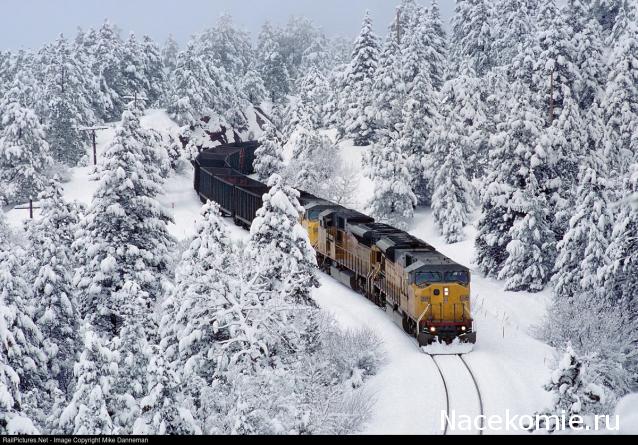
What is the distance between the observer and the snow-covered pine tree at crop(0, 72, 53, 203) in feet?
241

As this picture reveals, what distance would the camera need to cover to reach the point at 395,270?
116 ft

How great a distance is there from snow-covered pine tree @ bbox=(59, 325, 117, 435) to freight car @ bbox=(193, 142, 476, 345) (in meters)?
13.5

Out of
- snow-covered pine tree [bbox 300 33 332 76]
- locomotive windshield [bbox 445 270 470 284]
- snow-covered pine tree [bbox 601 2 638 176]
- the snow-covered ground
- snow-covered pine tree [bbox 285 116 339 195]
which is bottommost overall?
the snow-covered ground

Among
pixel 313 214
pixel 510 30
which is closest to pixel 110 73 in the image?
pixel 510 30

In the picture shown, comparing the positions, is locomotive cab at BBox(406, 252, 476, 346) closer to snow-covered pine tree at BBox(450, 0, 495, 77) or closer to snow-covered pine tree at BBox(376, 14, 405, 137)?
snow-covered pine tree at BBox(376, 14, 405, 137)

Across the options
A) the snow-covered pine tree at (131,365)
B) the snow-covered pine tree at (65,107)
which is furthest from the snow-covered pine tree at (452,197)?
the snow-covered pine tree at (65,107)

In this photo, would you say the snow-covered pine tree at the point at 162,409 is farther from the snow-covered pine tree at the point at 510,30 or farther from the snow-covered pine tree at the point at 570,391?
the snow-covered pine tree at the point at 510,30

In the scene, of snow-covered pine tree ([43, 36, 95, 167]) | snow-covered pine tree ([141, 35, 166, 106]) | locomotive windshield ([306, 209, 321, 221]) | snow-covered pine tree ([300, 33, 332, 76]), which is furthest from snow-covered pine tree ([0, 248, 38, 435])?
snow-covered pine tree ([300, 33, 332, 76])

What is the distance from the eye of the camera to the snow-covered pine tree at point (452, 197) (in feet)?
194

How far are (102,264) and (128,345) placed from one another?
622cm

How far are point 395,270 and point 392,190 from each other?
27349mm

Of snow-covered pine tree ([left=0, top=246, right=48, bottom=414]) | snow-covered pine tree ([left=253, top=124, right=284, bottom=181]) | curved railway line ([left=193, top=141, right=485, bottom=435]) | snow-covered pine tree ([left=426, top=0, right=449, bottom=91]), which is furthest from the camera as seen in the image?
snow-covered pine tree ([left=426, top=0, right=449, bottom=91])

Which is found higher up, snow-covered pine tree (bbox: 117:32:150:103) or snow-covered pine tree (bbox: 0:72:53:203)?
snow-covered pine tree (bbox: 117:32:150:103)

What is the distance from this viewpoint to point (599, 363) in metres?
29.3
